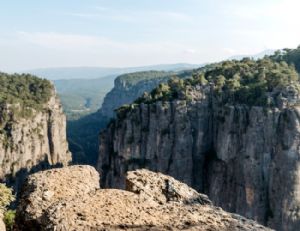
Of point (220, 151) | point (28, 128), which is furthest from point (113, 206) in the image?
point (28, 128)

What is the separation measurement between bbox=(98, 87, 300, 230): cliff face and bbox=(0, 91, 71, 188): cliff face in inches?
1179

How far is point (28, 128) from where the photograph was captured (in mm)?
99062

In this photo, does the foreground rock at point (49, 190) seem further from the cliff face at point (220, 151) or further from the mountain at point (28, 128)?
the mountain at point (28, 128)

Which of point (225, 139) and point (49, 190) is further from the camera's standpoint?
point (225, 139)

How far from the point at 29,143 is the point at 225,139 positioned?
4911 cm

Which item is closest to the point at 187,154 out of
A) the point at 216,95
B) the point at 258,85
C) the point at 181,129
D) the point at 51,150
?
the point at 181,129

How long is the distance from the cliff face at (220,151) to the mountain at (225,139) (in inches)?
4.1

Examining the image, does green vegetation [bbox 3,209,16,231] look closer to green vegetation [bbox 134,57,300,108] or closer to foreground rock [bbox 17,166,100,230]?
foreground rock [bbox 17,166,100,230]

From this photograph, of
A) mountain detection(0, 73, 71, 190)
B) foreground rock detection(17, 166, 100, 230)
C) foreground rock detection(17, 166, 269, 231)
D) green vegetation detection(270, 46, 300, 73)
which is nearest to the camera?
foreground rock detection(17, 166, 269, 231)

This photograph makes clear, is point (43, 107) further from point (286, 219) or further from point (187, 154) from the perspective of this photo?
point (286, 219)

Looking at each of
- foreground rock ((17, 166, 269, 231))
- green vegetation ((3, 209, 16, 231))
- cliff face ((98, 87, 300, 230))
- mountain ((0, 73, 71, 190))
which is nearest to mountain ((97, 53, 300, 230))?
cliff face ((98, 87, 300, 230))

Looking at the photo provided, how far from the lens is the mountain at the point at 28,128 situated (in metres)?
93.9

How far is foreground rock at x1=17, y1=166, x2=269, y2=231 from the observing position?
310 inches

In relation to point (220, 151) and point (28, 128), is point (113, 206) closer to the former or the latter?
point (220, 151)
